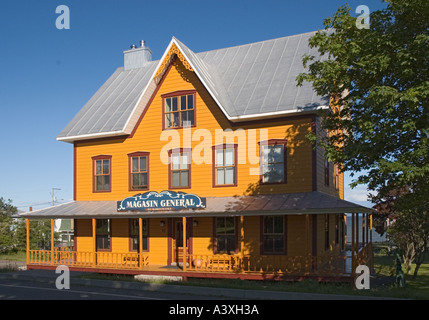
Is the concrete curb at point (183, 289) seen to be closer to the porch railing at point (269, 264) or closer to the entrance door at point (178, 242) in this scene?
the porch railing at point (269, 264)

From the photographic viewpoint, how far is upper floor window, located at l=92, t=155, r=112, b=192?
2521 cm

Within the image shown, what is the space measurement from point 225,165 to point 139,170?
5.02 metres

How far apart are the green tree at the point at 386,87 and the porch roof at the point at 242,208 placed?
203 cm

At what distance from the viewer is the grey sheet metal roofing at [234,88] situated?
21266mm

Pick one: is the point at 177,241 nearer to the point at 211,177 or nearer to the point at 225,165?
the point at 211,177

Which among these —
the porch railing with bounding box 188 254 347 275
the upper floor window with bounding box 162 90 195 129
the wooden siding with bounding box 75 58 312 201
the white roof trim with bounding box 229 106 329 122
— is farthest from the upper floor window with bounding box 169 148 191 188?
the porch railing with bounding box 188 254 347 275

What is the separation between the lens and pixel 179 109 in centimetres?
2362


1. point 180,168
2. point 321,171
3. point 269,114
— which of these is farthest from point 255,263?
point 269,114

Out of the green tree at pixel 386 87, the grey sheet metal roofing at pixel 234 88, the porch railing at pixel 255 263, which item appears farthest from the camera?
the grey sheet metal roofing at pixel 234 88

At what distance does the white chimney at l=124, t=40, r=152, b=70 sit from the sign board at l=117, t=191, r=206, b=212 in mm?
11637

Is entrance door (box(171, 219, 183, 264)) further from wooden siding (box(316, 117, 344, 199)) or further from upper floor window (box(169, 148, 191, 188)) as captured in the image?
wooden siding (box(316, 117, 344, 199))

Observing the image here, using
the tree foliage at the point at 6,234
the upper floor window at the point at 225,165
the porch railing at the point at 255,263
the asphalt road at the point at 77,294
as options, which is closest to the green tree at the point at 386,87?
the porch railing at the point at 255,263
